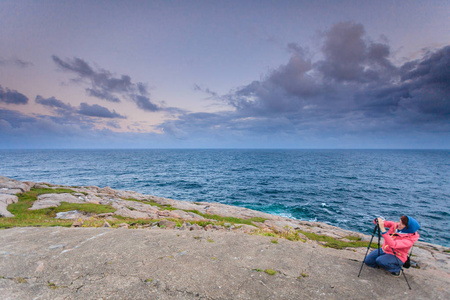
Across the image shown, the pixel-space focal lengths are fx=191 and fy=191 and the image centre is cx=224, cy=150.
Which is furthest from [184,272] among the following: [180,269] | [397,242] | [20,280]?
[397,242]

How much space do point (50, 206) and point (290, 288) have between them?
84.9 feet

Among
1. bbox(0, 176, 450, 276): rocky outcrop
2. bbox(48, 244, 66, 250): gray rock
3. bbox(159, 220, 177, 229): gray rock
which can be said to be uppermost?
bbox(48, 244, 66, 250): gray rock

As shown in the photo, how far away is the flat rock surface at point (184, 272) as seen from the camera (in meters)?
6.89

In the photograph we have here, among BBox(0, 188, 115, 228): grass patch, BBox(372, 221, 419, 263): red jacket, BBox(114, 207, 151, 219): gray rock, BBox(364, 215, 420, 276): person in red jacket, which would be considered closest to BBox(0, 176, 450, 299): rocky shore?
BBox(364, 215, 420, 276): person in red jacket

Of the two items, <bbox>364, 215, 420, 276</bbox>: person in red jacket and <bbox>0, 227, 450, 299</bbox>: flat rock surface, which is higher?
<bbox>364, 215, 420, 276</bbox>: person in red jacket

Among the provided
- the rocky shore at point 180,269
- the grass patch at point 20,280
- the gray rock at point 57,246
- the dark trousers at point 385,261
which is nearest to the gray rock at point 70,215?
the rocky shore at point 180,269

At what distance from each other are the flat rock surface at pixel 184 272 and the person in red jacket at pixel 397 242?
47 centimetres

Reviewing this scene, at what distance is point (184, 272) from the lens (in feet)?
26.2

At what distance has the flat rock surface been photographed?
689cm

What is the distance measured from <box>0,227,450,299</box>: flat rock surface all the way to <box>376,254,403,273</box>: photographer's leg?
0.97ft

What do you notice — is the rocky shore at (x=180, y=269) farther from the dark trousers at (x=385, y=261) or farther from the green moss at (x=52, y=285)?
the dark trousers at (x=385, y=261)

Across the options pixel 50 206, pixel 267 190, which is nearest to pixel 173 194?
pixel 267 190

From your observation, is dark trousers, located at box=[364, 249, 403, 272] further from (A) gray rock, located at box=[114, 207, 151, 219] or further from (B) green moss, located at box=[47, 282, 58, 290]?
(A) gray rock, located at box=[114, 207, 151, 219]

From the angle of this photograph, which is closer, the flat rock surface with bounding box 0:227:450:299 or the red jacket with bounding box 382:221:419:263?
the flat rock surface with bounding box 0:227:450:299
